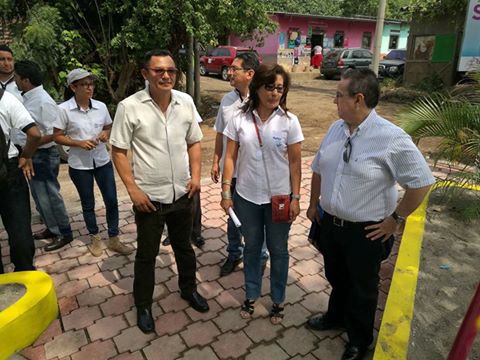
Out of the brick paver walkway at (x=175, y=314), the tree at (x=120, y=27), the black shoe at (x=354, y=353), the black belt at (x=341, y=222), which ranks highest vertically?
the tree at (x=120, y=27)

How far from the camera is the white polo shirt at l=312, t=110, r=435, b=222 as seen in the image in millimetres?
1978

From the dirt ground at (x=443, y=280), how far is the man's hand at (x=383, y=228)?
2.90 feet

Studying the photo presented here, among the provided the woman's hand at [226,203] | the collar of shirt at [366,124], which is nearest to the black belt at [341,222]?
the collar of shirt at [366,124]

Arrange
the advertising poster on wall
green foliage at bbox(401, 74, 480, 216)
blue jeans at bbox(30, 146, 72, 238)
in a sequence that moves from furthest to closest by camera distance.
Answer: the advertising poster on wall, green foliage at bbox(401, 74, 480, 216), blue jeans at bbox(30, 146, 72, 238)

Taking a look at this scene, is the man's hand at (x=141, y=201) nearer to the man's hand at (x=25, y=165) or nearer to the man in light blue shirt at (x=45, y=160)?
the man's hand at (x=25, y=165)

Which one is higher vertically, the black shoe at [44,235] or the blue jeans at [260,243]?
the blue jeans at [260,243]

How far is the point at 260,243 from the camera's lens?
2.73 metres

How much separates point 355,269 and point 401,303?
80 cm

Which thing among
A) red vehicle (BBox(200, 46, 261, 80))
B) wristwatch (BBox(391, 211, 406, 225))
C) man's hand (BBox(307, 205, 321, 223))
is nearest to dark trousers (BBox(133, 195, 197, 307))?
man's hand (BBox(307, 205, 321, 223))

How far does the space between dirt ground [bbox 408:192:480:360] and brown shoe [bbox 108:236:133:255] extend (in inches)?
99.7

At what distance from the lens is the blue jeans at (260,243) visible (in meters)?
2.62

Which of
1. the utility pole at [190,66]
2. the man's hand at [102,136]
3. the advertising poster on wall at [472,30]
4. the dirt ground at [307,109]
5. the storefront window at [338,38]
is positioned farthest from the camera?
the storefront window at [338,38]

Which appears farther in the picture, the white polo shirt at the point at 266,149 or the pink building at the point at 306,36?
the pink building at the point at 306,36

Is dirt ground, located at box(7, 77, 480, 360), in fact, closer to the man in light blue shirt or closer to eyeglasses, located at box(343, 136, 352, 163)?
the man in light blue shirt
